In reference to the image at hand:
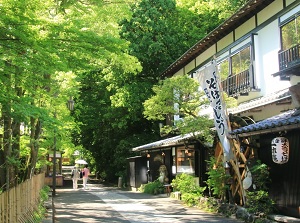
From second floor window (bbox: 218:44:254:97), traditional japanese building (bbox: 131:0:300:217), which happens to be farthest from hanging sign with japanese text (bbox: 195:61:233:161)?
second floor window (bbox: 218:44:254:97)

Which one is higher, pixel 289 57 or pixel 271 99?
pixel 289 57

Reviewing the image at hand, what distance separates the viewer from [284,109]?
15.0 metres

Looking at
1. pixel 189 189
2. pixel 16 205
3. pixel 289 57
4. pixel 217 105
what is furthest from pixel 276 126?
pixel 189 189

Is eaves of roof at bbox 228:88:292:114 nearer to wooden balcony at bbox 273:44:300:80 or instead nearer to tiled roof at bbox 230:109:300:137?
wooden balcony at bbox 273:44:300:80

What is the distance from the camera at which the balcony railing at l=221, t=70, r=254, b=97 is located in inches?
706

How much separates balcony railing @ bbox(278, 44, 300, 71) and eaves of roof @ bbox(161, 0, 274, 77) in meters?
2.98

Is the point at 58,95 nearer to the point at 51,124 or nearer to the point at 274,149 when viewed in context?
the point at 51,124

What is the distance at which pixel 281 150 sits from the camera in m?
11.9

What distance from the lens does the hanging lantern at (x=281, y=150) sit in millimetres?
11844

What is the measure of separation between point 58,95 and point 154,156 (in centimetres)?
1354

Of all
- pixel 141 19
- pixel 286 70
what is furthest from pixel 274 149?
pixel 141 19

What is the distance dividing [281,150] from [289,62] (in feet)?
13.1

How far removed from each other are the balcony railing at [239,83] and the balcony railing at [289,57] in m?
2.74

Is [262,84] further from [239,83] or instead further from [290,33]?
[290,33]
